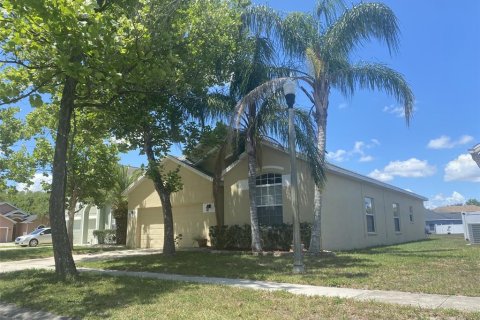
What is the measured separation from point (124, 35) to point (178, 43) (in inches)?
97.6

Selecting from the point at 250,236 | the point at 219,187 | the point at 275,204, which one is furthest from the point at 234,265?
the point at 219,187

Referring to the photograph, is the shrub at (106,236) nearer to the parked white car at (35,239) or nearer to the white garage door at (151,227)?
the white garage door at (151,227)

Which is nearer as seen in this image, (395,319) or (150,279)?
(395,319)

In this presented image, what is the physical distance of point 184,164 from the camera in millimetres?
21484

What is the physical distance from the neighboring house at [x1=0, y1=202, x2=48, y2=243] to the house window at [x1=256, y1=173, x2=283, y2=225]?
45678 mm

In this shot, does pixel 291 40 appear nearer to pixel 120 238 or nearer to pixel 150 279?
pixel 150 279

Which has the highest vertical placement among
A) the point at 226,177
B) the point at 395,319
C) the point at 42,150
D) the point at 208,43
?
the point at 208,43

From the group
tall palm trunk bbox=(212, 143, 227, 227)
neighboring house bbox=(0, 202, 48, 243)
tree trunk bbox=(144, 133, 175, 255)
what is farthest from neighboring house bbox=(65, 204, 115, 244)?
neighboring house bbox=(0, 202, 48, 243)

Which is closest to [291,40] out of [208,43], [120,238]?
[208,43]

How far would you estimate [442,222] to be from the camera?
63000 mm

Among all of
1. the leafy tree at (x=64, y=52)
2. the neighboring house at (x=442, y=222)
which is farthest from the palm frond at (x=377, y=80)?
the neighboring house at (x=442, y=222)

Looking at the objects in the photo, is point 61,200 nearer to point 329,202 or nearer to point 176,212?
point 329,202

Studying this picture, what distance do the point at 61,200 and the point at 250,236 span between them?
29.4ft

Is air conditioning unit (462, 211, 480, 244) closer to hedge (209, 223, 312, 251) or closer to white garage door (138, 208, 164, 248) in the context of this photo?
hedge (209, 223, 312, 251)
